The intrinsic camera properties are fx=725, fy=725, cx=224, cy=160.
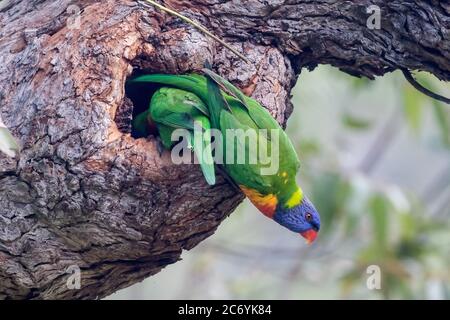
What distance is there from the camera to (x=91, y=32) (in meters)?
3.02

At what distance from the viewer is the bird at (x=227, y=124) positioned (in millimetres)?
2957

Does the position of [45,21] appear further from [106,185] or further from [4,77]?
[106,185]

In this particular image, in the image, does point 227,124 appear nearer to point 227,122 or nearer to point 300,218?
point 227,122

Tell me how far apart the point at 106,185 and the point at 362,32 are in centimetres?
128

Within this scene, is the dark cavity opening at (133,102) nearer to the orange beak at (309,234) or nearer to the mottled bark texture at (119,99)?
the mottled bark texture at (119,99)

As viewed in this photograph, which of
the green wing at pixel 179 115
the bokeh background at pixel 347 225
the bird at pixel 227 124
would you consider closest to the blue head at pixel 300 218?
the bird at pixel 227 124

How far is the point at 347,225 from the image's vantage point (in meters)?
5.43

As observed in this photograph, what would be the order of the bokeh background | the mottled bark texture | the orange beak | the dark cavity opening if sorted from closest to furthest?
1. the mottled bark texture
2. the dark cavity opening
3. the orange beak
4. the bokeh background

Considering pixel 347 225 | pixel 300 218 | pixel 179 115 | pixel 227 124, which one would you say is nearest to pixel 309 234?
pixel 300 218

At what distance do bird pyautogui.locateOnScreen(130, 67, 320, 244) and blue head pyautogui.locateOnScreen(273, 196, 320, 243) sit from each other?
11 centimetres

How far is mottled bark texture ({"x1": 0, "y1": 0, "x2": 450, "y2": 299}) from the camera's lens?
2.85 meters

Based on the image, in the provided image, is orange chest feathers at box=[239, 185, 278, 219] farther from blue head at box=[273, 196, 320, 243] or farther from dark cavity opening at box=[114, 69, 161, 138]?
dark cavity opening at box=[114, 69, 161, 138]

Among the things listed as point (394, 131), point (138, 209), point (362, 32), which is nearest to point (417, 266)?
point (394, 131)

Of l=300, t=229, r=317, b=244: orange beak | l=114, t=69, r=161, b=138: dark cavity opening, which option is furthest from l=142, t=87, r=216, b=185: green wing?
l=300, t=229, r=317, b=244: orange beak
